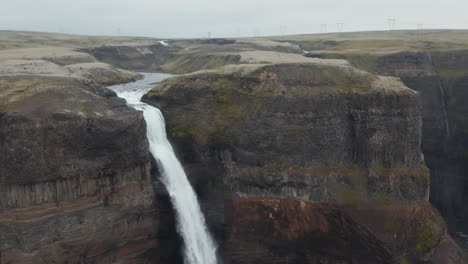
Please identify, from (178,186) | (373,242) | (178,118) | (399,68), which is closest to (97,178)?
(178,186)

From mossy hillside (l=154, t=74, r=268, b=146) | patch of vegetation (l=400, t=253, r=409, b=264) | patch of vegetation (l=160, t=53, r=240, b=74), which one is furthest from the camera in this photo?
patch of vegetation (l=160, t=53, r=240, b=74)

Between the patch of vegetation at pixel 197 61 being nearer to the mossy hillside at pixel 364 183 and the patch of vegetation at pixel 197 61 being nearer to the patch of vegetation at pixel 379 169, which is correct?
the mossy hillside at pixel 364 183

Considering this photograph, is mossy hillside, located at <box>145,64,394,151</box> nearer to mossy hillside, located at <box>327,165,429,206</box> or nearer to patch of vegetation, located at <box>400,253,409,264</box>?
mossy hillside, located at <box>327,165,429,206</box>

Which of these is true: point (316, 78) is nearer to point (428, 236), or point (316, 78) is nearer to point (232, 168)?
point (232, 168)

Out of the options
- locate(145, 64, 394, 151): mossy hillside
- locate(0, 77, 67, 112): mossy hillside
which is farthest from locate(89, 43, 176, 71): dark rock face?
locate(0, 77, 67, 112): mossy hillside

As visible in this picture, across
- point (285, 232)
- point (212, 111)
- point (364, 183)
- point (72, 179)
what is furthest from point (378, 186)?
point (72, 179)

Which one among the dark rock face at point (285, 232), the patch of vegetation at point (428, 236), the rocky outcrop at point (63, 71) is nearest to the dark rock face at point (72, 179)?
the rocky outcrop at point (63, 71)

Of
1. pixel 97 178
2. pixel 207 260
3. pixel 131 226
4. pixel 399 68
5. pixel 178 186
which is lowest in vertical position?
pixel 207 260

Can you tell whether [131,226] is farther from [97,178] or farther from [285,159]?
[285,159]
